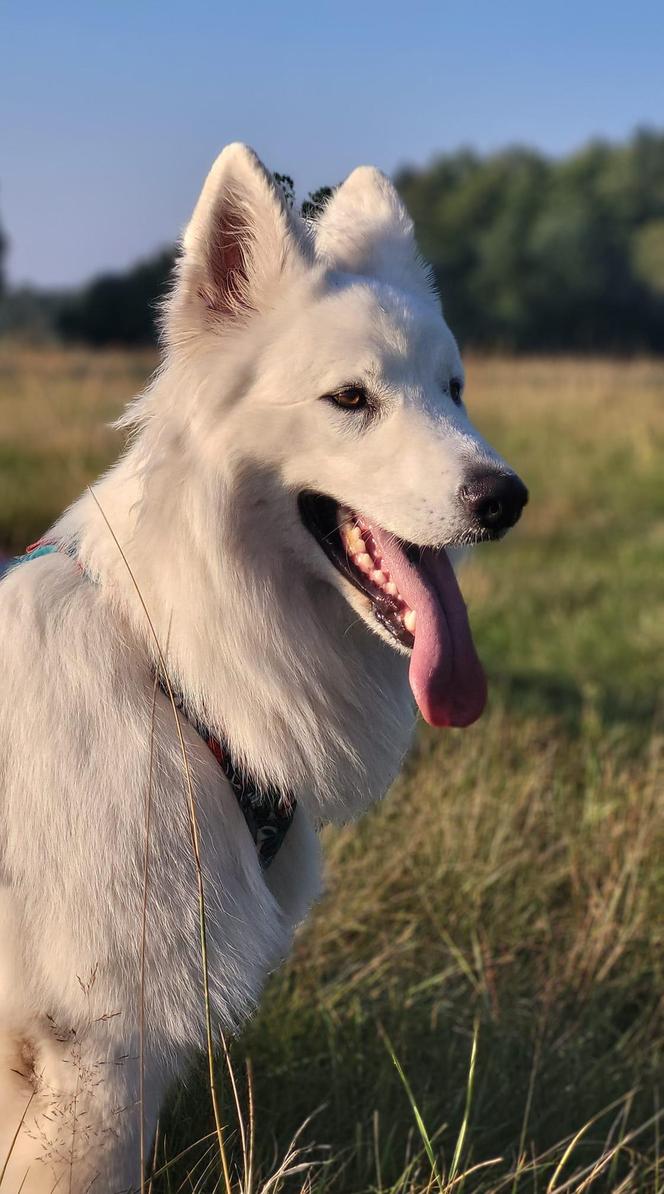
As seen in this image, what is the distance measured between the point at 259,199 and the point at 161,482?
23.3 inches

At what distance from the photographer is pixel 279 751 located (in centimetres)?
226

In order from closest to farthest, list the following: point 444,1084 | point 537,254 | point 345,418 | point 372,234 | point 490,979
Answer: point 345,418, point 372,234, point 444,1084, point 490,979, point 537,254

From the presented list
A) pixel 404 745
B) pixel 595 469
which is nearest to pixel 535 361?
pixel 595 469

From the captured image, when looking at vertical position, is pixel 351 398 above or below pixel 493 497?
above

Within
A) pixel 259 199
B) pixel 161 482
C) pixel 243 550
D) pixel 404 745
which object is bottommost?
pixel 404 745

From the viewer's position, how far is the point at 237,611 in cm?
223

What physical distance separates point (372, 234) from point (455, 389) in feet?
1.42

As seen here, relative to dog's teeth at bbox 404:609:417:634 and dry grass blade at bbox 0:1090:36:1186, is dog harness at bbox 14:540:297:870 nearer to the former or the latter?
dog's teeth at bbox 404:609:417:634

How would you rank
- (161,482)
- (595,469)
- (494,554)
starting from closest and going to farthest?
1. (161,482)
2. (494,554)
3. (595,469)

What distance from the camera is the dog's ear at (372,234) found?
8.26ft

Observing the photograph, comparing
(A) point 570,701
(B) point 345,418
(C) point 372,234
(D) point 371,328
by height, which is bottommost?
(A) point 570,701

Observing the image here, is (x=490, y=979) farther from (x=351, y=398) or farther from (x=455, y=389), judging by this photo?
(x=351, y=398)

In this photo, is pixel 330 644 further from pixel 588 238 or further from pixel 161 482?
pixel 588 238

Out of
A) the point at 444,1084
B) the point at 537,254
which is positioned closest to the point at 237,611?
the point at 444,1084
